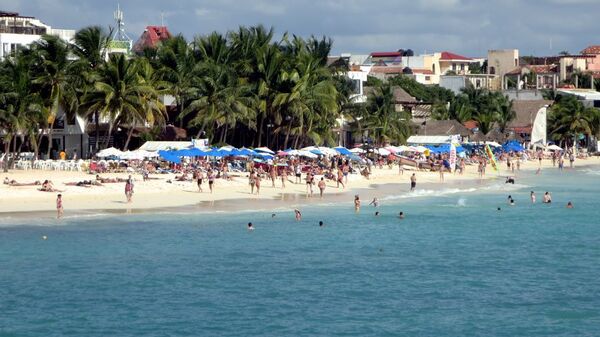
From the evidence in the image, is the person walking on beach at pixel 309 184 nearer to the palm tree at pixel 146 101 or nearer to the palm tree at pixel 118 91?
the palm tree at pixel 146 101

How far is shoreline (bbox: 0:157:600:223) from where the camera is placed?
43.5 m

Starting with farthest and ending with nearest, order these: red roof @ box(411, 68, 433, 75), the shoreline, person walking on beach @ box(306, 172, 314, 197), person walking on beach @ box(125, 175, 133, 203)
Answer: red roof @ box(411, 68, 433, 75), person walking on beach @ box(306, 172, 314, 197), person walking on beach @ box(125, 175, 133, 203), the shoreline

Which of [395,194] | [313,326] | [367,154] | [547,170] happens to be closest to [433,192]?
[395,194]

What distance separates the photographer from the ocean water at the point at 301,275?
2584 cm

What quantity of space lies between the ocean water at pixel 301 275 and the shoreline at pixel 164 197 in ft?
4.96

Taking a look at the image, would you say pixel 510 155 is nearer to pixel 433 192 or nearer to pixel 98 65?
pixel 433 192

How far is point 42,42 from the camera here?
2251 inches

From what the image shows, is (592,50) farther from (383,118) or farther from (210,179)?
(210,179)

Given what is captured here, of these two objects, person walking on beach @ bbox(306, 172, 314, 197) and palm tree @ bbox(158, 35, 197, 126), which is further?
palm tree @ bbox(158, 35, 197, 126)

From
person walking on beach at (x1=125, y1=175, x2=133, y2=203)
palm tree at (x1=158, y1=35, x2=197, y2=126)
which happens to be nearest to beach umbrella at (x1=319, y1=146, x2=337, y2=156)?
palm tree at (x1=158, y1=35, x2=197, y2=126)

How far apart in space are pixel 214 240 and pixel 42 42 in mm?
24048

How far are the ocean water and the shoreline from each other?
4.96 feet

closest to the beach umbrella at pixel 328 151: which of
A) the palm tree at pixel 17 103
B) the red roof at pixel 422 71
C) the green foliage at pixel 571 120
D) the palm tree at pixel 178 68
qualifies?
the palm tree at pixel 178 68

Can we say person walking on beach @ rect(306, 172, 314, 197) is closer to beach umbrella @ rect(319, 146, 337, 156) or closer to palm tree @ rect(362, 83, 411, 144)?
beach umbrella @ rect(319, 146, 337, 156)
